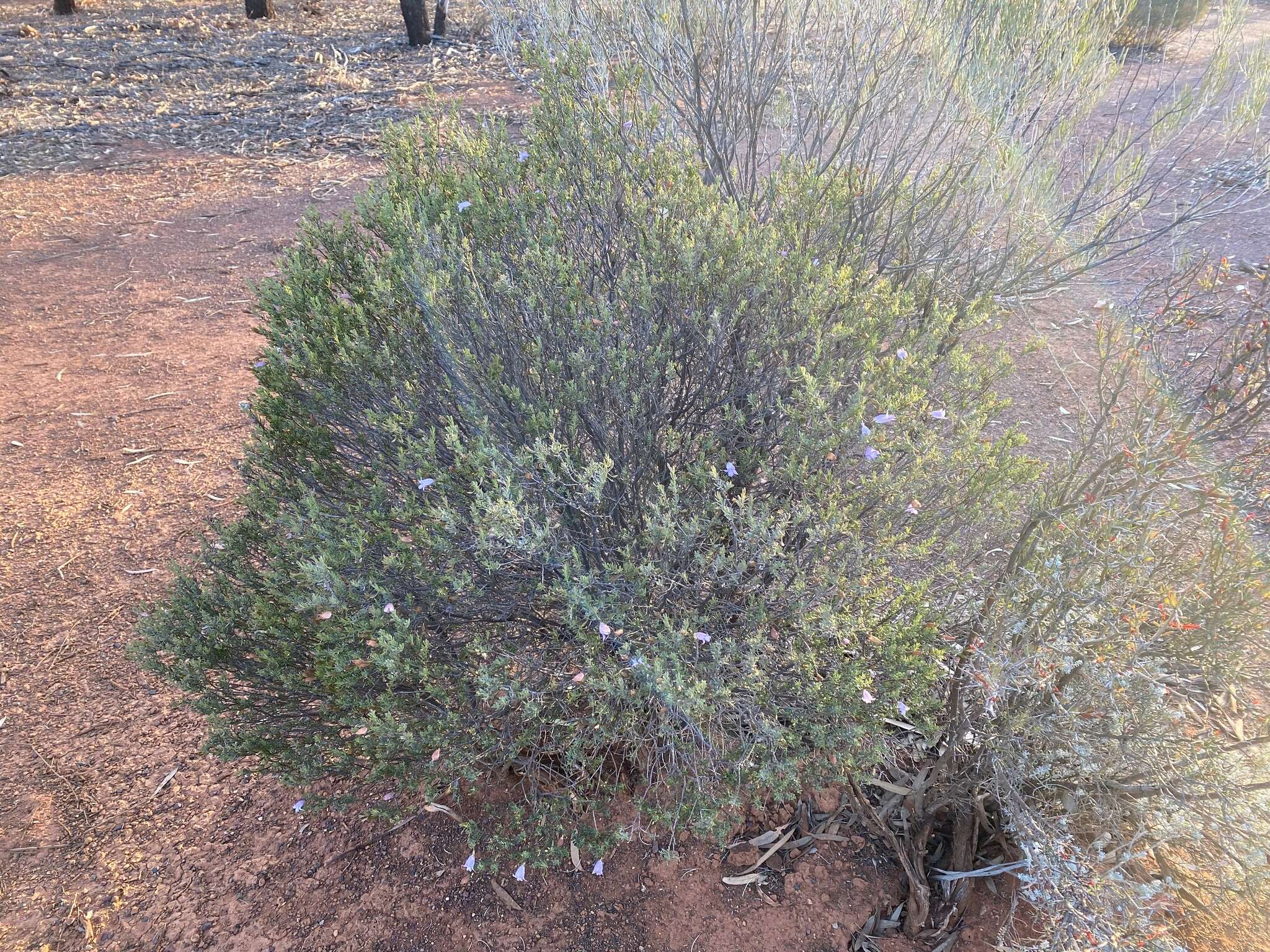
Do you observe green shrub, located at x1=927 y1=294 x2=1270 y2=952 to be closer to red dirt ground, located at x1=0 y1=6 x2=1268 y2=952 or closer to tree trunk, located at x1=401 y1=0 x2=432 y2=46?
red dirt ground, located at x1=0 y1=6 x2=1268 y2=952

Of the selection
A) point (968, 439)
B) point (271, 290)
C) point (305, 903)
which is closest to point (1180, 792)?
point (968, 439)

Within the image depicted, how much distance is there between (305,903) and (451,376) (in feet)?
5.37

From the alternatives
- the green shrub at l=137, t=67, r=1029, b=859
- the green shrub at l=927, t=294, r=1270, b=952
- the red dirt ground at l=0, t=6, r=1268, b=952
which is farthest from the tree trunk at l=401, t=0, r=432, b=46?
the green shrub at l=927, t=294, r=1270, b=952

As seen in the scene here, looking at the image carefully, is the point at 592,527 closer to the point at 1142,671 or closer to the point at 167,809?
the point at 1142,671

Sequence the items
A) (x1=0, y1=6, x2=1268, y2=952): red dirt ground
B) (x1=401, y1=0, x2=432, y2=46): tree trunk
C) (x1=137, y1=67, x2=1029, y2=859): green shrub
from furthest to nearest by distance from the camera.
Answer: (x1=401, y1=0, x2=432, y2=46): tree trunk < (x1=0, y1=6, x2=1268, y2=952): red dirt ground < (x1=137, y1=67, x2=1029, y2=859): green shrub

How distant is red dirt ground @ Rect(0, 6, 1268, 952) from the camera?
238 centimetres

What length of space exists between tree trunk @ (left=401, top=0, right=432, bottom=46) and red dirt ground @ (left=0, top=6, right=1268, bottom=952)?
8814 millimetres

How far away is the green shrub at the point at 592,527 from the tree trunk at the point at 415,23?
11.4 metres

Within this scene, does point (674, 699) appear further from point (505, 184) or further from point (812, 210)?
point (505, 184)

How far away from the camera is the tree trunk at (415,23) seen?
38.8 feet

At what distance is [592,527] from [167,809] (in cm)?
185

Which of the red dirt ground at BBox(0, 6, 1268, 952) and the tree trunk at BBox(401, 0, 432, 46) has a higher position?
the tree trunk at BBox(401, 0, 432, 46)

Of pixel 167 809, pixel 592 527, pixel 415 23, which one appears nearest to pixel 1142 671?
pixel 592 527

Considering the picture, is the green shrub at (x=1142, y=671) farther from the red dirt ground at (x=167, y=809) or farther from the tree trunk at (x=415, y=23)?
the tree trunk at (x=415, y=23)
